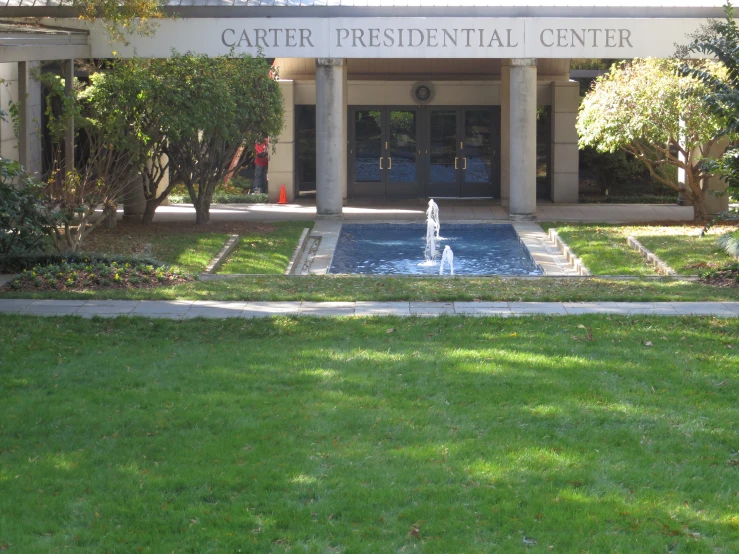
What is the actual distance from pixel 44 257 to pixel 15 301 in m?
2.64

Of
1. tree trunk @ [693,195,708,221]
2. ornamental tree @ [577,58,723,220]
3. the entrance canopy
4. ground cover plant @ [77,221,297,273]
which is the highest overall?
the entrance canopy

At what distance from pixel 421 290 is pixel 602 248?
6.57m

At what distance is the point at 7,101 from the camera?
747 inches

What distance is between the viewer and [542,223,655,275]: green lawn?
50.8 feet

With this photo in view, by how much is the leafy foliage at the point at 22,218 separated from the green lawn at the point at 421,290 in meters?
1.74

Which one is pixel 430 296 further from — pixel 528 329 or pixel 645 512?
pixel 645 512

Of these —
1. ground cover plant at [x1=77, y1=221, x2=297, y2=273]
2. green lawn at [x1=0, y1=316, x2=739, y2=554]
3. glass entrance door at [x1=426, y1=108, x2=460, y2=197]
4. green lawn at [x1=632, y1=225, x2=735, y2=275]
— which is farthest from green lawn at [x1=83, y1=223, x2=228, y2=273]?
glass entrance door at [x1=426, y1=108, x2=460, y2=197]

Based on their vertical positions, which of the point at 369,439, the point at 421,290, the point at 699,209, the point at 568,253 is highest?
the point at 699,209

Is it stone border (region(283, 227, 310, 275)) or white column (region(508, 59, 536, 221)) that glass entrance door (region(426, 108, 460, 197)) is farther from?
stone border (region(283, 227, 310, 275))

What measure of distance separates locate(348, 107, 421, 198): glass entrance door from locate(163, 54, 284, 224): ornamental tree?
6.90m

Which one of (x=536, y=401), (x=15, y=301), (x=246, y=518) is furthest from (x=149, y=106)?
(x=246, y=518)

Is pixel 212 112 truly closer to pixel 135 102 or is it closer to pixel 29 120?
pixel 135 102

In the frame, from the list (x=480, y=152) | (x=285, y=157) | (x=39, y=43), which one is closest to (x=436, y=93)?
(x=480, y=152)

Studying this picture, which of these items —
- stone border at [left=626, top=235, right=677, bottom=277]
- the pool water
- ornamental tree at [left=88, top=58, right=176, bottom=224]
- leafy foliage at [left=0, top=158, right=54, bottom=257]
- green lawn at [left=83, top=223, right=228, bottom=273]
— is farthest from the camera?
the pool water
